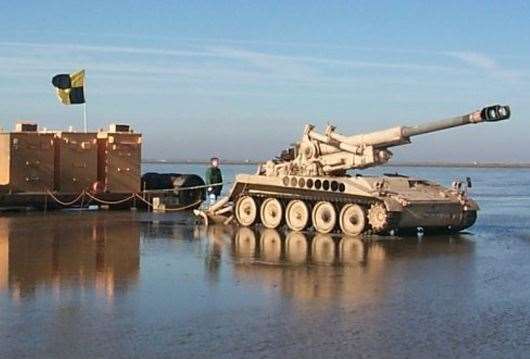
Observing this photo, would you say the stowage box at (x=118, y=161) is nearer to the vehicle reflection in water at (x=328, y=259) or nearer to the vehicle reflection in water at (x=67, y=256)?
the vehicle reflection in water at (x=67, y=256)

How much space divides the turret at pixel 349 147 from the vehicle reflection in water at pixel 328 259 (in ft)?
6.22

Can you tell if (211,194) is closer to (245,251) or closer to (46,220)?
(46,220)

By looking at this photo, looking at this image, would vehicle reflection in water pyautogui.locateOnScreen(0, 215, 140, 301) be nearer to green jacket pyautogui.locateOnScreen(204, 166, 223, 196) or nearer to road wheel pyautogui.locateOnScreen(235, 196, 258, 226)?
road wheel pyautogui.locateOnScreen(235, 196, 258, 226)

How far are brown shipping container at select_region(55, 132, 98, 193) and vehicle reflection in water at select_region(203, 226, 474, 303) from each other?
9.49 meters

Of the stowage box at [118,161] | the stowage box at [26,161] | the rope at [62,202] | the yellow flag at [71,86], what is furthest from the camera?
the yellow flag at [71,86]

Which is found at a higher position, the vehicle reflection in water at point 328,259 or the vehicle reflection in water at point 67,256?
the vehicle reflection in water at point 67,256

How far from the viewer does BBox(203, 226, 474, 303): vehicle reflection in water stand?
12.8 m

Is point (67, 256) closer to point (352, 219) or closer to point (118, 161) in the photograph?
point (352, 219)

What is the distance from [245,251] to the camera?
17.6 metres

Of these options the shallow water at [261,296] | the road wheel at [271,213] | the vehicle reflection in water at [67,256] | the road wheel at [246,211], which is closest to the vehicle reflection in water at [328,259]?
the shallow water at [261,296]

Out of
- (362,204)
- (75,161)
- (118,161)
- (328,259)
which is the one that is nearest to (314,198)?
(362,204)

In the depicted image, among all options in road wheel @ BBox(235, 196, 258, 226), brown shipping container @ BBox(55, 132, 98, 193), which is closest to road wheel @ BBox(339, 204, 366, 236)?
road wheel @ BBox(235, 196, 258, 226)

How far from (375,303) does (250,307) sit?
154 centimetres

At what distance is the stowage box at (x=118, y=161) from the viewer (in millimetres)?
31844
